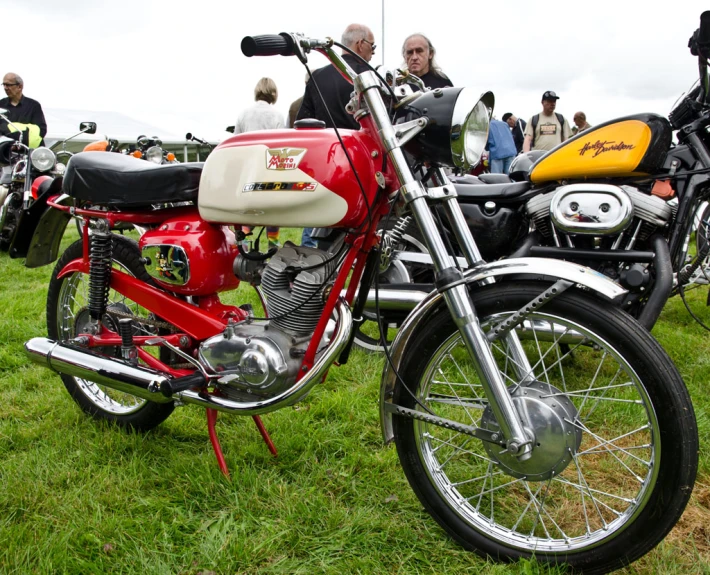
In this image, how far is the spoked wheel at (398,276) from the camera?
9.93ft

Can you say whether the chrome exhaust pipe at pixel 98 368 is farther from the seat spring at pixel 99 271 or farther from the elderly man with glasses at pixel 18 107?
the elderly man with glasses at pixel 18 107

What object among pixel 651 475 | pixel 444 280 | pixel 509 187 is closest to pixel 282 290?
pixel 444 280

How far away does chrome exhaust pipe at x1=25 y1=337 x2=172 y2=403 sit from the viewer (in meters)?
2.01

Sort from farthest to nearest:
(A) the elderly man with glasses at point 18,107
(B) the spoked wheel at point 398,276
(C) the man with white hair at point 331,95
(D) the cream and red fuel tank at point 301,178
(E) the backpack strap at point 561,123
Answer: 1. (E) the backpack strap at point 561,123
2. (A) the elderly man with glasses at point 18,107
3. (C) the man with white hair at point 331,95
4. (B) the spoked wheel at point 398,276
5. (D) the cream and red fuel tank at point 301,178

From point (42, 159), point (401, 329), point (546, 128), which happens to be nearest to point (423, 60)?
point (401, 329)

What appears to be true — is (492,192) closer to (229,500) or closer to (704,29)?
(704,29)

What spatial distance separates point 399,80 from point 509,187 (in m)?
1.31

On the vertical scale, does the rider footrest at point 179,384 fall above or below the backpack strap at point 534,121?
below

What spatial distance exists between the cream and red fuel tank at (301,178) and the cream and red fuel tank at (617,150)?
4.09 feet

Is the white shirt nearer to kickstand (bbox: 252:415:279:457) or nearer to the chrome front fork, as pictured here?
kickstand (bbox: 252:415:279:457)

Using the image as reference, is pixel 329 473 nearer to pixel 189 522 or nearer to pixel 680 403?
pixel 189 522

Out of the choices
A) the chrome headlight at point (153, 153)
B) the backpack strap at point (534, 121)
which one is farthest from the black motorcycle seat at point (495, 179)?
the backpack strap at point (534, 121)

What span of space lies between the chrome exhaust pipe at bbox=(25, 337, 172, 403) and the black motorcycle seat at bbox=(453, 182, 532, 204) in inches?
66.6

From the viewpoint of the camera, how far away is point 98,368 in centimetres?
211
